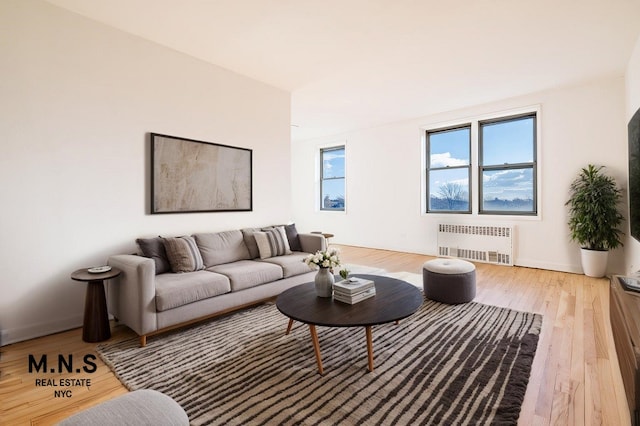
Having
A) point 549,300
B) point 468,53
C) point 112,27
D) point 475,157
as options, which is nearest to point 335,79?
point 468,53

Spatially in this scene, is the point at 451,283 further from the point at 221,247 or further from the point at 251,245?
the point at 221,247

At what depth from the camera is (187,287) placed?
2662 millimetres

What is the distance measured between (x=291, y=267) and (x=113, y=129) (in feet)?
7.54

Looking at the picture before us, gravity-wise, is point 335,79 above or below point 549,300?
above

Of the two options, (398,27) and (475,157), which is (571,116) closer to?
(475,157)

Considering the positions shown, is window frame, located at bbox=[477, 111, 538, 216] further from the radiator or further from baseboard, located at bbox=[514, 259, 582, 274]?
baseboard, located at bbox=[514, 259, 582, 274]

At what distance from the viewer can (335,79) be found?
430cm

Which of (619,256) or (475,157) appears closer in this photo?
(619,256)

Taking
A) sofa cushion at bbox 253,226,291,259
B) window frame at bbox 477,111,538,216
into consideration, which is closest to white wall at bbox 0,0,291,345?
sofa cushion at bbox 253,226,291,259

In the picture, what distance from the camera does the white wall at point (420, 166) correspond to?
→ 4395 millimetres

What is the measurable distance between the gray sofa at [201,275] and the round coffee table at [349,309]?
2.38ft

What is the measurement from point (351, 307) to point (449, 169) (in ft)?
15.3

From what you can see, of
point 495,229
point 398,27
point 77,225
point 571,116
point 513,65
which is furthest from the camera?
point 495,229

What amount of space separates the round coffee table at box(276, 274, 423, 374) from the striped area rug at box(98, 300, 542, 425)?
0.19 metres
